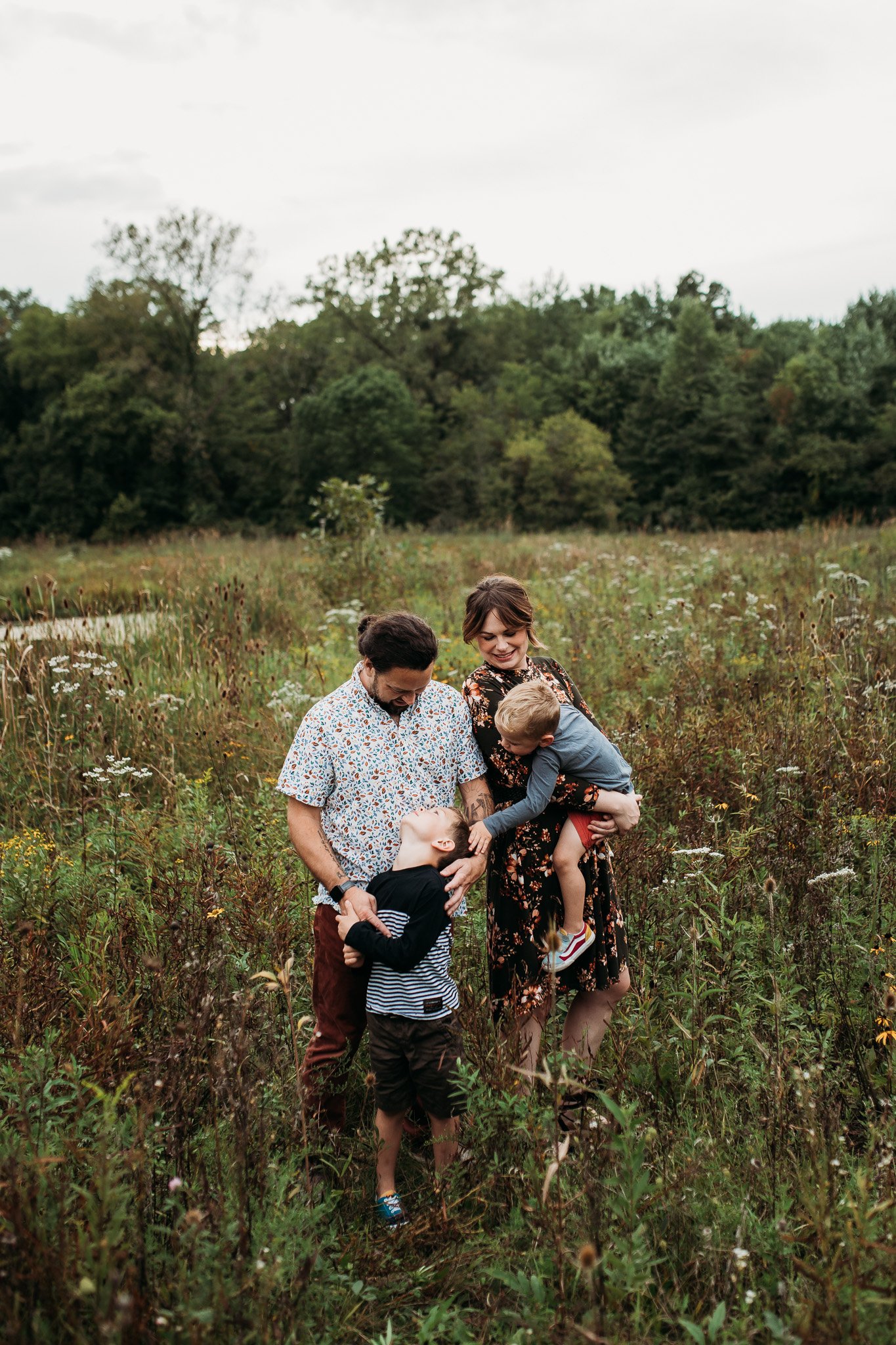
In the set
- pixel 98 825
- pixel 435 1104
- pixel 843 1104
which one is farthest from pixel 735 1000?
pixel 98 825

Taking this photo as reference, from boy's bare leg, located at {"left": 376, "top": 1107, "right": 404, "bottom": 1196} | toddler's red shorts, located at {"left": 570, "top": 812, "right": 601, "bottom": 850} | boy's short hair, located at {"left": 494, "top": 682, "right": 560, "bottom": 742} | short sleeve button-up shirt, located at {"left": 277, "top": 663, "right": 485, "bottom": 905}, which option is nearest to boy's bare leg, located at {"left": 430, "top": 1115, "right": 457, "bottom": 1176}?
boy's bare leg, located at {"left": 376, "top": 1107, "right": 404, "bottom": 1196}

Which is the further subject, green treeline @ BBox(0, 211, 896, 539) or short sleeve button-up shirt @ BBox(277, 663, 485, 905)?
green treeline @ BBox(0, 211, 896, 539)

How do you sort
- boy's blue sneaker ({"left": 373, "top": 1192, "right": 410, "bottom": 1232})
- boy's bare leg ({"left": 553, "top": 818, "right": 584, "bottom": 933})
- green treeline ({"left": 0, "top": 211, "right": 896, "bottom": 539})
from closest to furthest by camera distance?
boy's blue sneaker ({"left": 373, "top": 1192, "right": 410, "bottom": 1232}) → boy's bare leg ({"left": 553, "top": 818, "right": 584, "bottom": 933}) → green treeline ({"left": 0, "top": 211, "right": 896, "bottom": 539})

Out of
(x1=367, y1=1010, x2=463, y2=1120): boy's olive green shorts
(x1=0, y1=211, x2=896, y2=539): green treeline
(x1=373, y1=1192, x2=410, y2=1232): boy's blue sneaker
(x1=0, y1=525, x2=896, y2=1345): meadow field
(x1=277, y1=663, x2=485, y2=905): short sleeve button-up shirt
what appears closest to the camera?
(x1=0, y1=525, x2=896, y2=1345): meadow field

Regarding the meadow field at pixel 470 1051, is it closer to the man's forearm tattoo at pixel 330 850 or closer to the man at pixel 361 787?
the man at pixel 361 787

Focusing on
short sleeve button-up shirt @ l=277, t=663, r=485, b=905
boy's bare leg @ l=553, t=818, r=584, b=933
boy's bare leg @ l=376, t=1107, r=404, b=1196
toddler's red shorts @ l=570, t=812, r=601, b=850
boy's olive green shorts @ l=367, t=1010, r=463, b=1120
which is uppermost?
short sleeve button-up shirt @ l=277, t=663, r=485, b=905

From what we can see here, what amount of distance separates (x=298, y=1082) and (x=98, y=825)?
9.16 feet

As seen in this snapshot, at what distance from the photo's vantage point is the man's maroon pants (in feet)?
9.56

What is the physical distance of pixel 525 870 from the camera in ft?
9.98

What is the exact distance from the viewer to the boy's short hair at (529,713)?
9.09 ft

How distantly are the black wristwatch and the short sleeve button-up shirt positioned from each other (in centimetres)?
6

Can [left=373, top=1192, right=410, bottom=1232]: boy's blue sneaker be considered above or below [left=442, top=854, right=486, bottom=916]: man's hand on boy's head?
below

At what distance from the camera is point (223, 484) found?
44.7 metres

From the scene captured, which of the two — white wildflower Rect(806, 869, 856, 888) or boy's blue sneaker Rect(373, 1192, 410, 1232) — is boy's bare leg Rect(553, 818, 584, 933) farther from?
boy's blue sneaker Rect(373, 1192, 410, 1232)
